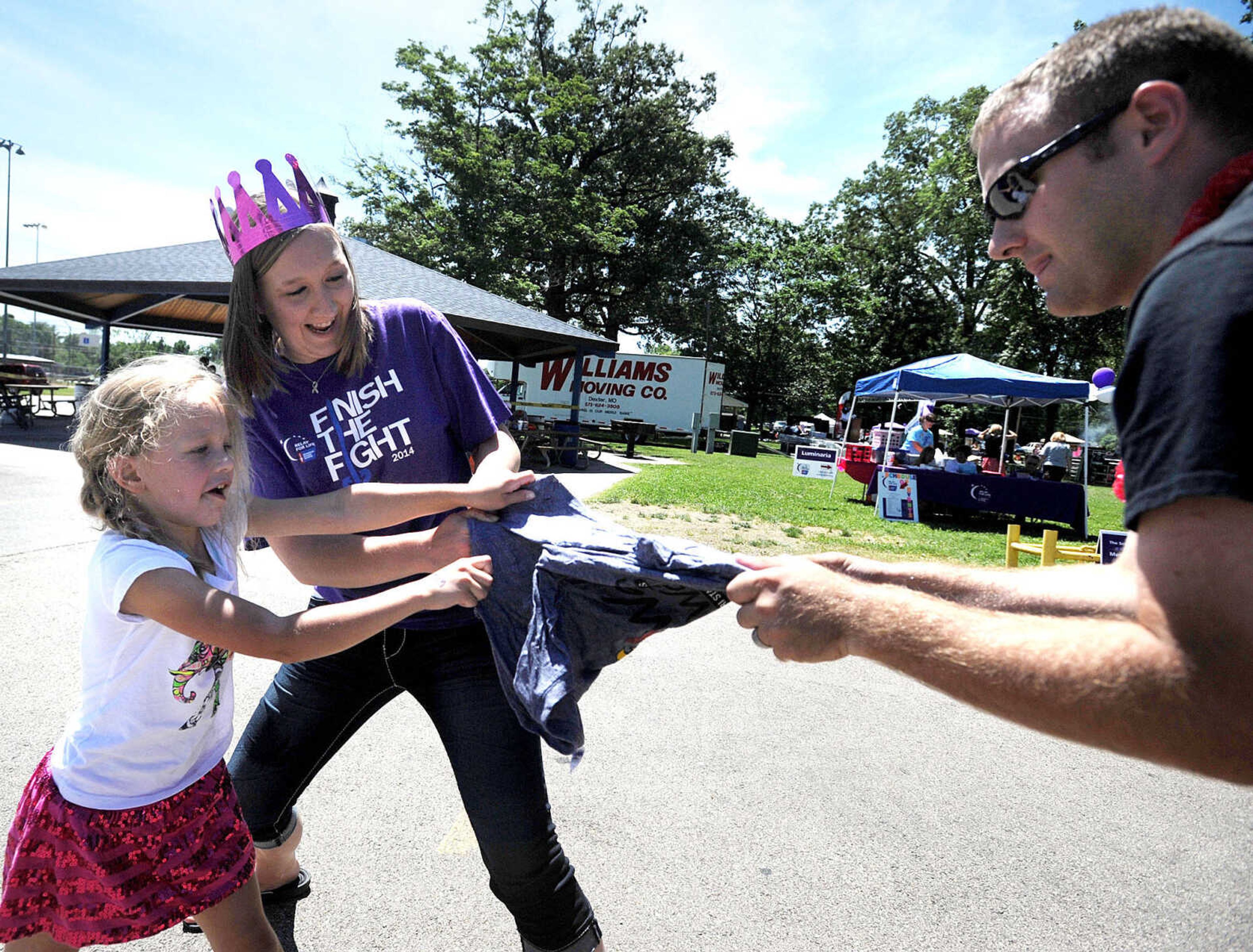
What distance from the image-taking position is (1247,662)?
37.8 inches

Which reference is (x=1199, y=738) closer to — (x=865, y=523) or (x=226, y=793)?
(x=226, y=793)

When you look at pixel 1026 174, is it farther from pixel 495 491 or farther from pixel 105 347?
pixel 105 347

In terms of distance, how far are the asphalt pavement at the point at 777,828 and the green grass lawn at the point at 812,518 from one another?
5402 millimetres

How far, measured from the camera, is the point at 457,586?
1.80 metres

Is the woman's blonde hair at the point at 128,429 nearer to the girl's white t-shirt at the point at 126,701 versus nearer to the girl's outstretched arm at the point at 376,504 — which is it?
the girl's white t-shirt at the point at 126,701

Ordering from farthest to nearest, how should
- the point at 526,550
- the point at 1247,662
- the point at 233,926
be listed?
the point at 526,550 < the point at 233,926 < the point at 1247,662

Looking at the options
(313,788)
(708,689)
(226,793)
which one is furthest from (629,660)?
(226,793)

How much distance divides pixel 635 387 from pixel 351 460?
31.1 meters

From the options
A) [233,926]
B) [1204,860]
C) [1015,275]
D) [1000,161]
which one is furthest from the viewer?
[1015,275]

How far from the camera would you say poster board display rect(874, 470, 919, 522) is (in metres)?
14.0

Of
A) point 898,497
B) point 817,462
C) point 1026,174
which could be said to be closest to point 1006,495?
point 898,497

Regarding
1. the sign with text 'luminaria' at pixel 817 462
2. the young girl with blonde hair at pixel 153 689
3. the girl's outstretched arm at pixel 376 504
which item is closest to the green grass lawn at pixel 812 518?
the sign with text 'luminaria' at pixel 817 462

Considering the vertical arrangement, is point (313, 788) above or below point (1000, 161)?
below

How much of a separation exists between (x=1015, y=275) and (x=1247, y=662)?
35.0 metres
